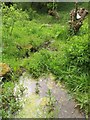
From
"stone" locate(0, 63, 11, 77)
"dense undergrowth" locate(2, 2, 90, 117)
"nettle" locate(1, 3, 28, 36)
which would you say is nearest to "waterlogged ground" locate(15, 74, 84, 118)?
"dense undergrowth" locate(2, 2, 90, 117)

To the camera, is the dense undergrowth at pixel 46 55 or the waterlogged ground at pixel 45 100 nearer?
the waterlogged ground at pixel 45 100

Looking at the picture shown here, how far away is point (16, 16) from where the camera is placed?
890cm

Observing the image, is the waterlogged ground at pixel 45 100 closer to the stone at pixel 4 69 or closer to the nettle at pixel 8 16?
the stone at pixel 4 69

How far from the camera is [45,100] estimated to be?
6.07 meters

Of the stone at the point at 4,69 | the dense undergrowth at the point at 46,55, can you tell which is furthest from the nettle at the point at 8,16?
the stone at the point at 4,69

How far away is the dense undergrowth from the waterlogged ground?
0.52 feet

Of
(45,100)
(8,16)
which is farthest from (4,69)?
(8,16)

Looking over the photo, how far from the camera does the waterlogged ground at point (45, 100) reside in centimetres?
567

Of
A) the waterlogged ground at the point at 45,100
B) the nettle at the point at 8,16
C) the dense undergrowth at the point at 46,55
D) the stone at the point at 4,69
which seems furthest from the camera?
the nettle at the point at 8,16

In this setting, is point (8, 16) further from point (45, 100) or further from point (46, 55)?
point (45, 100)

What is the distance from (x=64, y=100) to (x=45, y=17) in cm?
717

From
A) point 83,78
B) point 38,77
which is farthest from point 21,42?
point 83,78

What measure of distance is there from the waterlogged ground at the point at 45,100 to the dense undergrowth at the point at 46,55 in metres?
0.16

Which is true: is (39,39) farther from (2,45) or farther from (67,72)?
(67,72)
